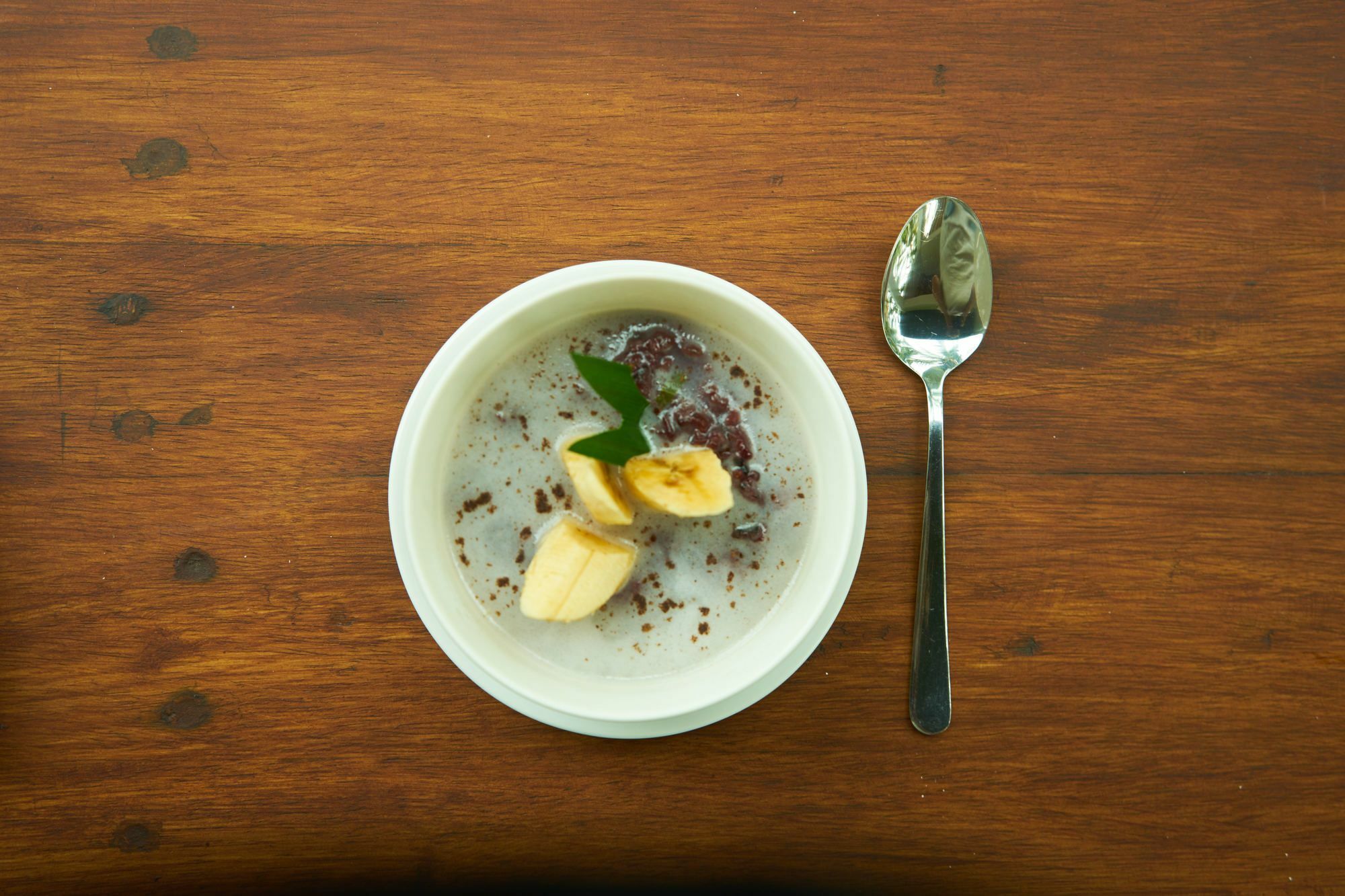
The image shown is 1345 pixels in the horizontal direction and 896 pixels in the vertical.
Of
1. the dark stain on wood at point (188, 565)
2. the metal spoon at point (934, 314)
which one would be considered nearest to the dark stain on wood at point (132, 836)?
the dark stain on wood at point (188, 565)

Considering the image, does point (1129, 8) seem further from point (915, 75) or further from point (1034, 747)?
point (1034, 747)

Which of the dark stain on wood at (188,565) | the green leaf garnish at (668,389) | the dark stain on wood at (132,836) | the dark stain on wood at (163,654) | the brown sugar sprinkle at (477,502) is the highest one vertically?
the green leaf garnish at (668,389)

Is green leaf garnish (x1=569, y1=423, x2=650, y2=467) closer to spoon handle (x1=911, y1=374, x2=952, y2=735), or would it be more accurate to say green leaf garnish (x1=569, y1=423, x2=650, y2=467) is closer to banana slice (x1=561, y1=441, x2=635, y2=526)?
banana slice (x1=561, y1=441, x2=635, y2=526)

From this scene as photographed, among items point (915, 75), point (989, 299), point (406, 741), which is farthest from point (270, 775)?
point (915, 75)

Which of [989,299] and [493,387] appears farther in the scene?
[989,299]

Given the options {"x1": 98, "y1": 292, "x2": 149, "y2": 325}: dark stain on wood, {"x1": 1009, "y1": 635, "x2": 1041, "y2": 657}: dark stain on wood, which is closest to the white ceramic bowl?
{"x1": 1009, "y1": 635, "x2": 1041, "y2": 657}: dark stain on wood

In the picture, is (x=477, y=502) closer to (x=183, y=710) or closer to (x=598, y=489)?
(x=598, y=489)

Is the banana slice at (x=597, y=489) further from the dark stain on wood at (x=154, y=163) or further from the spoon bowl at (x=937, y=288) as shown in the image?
the dark stain on wood at (x=154, y=163)
